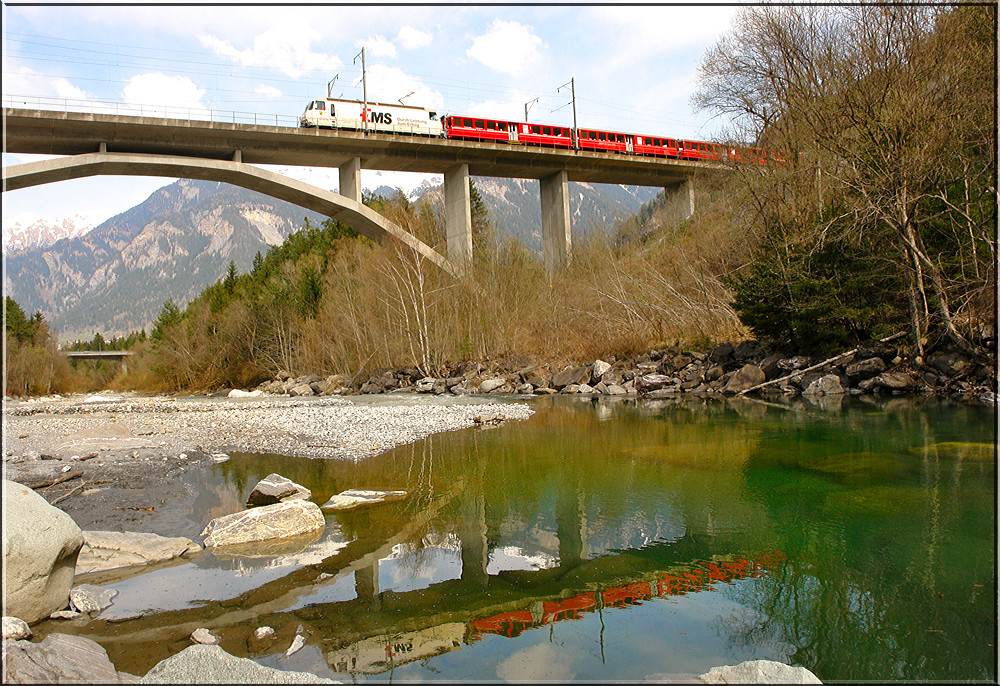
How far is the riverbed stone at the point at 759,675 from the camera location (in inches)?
123

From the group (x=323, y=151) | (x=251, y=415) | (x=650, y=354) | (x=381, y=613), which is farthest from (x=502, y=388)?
(x=381, y=613)

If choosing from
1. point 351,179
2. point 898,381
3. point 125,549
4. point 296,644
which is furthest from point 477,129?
point 296,644

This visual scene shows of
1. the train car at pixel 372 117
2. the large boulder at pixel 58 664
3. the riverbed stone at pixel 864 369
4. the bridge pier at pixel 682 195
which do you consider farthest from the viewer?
the bridge pier at pixel 682 195

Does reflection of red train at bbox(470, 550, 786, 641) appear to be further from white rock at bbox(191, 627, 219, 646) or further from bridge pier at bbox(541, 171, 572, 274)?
bridge pier at bbox(541, 171, 572, 274)

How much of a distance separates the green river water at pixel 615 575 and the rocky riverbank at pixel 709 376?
23.8 feet

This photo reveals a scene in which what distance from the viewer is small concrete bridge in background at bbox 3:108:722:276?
2734 centimetres

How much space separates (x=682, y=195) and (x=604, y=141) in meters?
8.09

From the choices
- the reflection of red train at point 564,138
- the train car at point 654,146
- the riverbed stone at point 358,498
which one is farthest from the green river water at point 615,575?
the train car at point 654,146

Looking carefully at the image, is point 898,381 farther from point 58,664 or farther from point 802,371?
point 58,664

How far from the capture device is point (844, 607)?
4.27 meters

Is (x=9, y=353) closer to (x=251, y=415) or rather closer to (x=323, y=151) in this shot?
(x=323, y=151)

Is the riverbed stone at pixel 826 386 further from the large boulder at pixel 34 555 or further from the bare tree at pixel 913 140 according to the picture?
the large boulder at pixel 34 555

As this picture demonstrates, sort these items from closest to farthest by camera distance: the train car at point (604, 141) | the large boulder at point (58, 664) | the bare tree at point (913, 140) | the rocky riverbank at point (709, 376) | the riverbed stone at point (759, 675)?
the large boulder at point (58, 664)
the riverbed stone at point (759, 675)
the bare tree at point (913, 140)
the rocky riverbank at point (709, 376)
the train car at point (604, 141)

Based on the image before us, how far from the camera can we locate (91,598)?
4.53 metres
